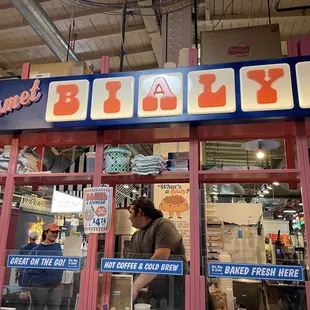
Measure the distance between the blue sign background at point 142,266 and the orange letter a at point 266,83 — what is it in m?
1.44

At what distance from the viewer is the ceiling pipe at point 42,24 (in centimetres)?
427

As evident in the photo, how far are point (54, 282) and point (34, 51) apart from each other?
4900 millimetres

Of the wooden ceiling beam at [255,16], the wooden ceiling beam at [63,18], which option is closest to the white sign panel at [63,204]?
the wooden ceiling beam at [63,18]

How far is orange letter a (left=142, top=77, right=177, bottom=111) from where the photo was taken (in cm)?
272

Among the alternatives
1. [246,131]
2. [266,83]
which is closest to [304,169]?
[246,131]

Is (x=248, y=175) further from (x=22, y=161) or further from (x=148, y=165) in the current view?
(x=22, y=161)

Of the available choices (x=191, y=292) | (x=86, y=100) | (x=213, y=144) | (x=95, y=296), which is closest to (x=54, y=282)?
(x=95, y=296)

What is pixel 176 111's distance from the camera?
8.83ft

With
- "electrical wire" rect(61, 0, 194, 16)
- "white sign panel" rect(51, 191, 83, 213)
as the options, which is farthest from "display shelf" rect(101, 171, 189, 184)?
"white sign panel" rect(51, 191, 83, 213)

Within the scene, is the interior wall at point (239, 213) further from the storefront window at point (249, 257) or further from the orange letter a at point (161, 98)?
the orange letter a at point (161, 98)

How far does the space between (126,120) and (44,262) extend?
1355mm

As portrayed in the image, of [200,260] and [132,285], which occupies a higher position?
[200,260]

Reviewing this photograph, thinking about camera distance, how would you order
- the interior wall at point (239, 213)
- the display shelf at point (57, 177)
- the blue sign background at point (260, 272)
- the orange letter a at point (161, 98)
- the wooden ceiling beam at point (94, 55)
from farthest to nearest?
the interior wall at point (239, 213) → the wooden ceiling beam at point (94, 55) → the display shelf at point (57, 177) → the orange letter a at point (161, 98) → the blue sign background at point (260, 272)

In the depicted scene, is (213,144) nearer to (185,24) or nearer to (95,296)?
(185,24)
